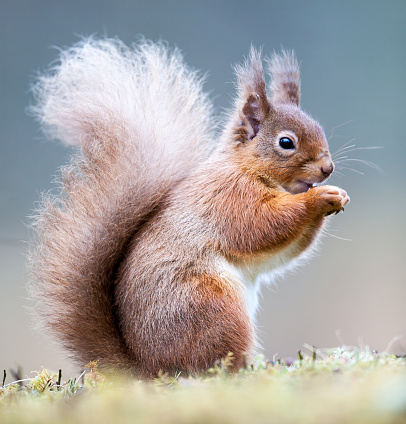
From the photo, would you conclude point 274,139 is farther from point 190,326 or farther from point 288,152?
point 190,326

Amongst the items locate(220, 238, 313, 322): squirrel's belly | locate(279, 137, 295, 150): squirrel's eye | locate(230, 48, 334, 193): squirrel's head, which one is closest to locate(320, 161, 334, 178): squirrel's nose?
locate(230, 48, 334, 193): squirrel's head

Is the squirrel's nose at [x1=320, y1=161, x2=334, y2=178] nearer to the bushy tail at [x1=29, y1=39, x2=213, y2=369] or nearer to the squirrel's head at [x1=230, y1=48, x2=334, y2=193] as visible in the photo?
the squirrel's head at [x1=230, y1=48, x2=334, y2=193]

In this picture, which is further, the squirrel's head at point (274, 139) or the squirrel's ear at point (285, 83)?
the squirrel's ear at point (285, 83)

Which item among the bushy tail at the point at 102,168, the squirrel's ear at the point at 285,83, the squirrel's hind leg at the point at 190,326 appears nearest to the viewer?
the squirrel's hind leg at the point at 190,326

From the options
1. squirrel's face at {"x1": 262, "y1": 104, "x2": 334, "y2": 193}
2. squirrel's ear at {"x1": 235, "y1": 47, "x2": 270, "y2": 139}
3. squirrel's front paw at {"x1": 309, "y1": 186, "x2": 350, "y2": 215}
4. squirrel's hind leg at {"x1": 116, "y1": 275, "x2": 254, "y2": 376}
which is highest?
squirrel's ear at {"x1": 235, "y1": 47, "x2": 270, "y2": 139}

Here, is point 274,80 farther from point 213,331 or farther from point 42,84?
point 213,331

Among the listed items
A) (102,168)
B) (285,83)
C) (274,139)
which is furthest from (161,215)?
(285,83)

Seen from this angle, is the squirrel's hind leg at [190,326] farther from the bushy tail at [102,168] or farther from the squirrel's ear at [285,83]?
the squirrel's ear at [285,83]

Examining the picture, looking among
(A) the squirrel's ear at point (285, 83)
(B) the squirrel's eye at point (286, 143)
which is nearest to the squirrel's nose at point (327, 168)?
(B) the squirrel's eye at point (286, 143)
